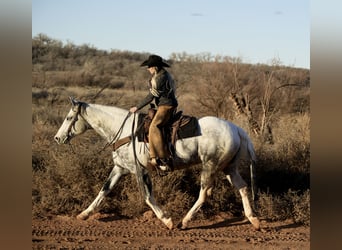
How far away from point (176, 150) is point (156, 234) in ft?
4.57

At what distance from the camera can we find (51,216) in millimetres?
9797

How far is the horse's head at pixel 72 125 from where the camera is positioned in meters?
9.31

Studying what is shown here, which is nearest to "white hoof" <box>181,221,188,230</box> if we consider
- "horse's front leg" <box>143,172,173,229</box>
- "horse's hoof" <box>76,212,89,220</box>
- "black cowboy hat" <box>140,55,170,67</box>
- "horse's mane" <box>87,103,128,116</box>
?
"horse's front leg" <box>143,172,173,229</box>

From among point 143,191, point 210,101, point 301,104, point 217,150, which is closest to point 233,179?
point 217,150

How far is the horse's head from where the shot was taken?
30.6 ft

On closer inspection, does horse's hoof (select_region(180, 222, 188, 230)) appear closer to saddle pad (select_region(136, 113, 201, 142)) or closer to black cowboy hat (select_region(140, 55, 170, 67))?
saddle pad (select_region(136, 113, 201, 142))

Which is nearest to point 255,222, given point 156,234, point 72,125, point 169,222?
point 169,222

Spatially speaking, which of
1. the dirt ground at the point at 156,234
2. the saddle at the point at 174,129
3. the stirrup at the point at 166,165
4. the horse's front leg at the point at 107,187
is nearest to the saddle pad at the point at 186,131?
the saddle at the point at 174,129

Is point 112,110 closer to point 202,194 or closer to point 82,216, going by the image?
point 82,216

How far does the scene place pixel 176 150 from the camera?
902 cm

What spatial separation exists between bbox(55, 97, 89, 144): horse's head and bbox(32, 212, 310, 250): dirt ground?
1.45 metres

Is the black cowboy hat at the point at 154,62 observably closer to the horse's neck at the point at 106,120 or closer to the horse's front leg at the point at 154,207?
the horse's neck at the point at 106,120

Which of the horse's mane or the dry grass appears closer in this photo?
the horse's mane
